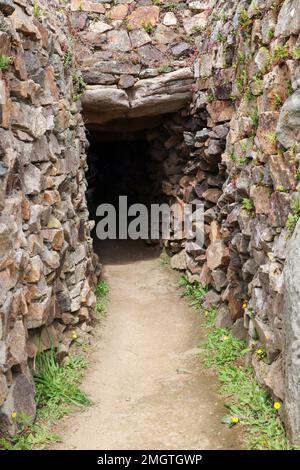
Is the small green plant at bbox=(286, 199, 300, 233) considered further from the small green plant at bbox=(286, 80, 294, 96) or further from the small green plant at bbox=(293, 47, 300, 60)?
the small green plant at bbox=(293, 47, 300, 60)

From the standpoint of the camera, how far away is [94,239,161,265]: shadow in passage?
422 inches

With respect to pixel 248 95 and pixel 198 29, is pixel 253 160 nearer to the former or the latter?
pixel 248 95

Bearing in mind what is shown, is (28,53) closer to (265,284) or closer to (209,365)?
(265,284)

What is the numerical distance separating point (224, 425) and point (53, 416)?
185 centimetres

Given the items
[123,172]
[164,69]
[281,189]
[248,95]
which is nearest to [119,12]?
[164,69]

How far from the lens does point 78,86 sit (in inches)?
314

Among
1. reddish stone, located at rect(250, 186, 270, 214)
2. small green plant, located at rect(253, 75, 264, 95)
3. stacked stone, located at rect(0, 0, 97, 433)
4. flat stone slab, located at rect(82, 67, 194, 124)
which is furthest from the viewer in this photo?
flat stone slab, located at rect(82, 67, 194, 124)

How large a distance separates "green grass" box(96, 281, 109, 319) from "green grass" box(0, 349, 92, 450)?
1645 mm

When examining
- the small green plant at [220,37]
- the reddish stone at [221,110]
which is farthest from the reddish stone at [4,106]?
the small green plant at [220,37]

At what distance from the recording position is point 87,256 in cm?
768

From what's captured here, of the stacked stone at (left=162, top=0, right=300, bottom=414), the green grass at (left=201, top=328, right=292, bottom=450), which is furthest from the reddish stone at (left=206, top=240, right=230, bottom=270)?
the green grass at (left=201, top=328, right=292, bottom=450)

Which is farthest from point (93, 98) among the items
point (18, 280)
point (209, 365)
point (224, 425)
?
point (224, 425)

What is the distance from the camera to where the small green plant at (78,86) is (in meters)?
7.72

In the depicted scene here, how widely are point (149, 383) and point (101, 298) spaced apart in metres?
2.66
